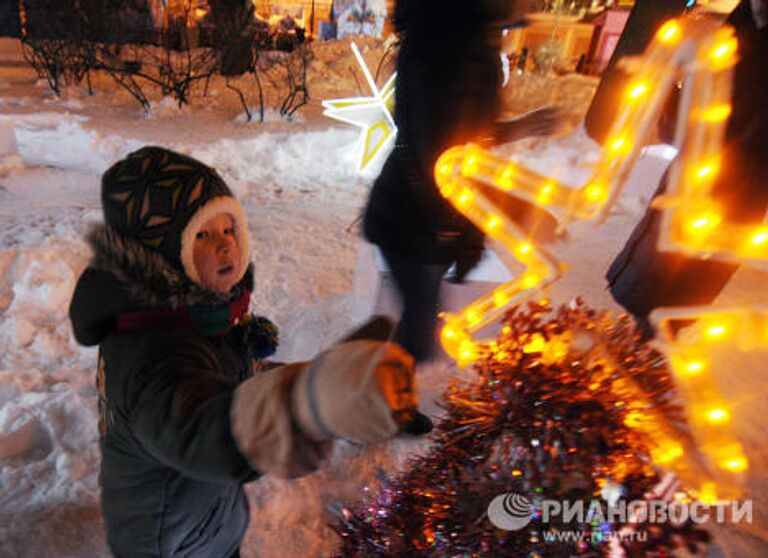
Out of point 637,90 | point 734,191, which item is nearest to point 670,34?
point 637,90

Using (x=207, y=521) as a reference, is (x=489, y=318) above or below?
above

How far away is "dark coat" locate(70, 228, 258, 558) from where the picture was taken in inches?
29.9

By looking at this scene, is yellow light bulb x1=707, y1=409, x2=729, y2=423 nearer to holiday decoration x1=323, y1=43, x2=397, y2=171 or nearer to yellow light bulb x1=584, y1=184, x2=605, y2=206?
yellow light bulb x1=584, y1=184, x2=605, y2=206

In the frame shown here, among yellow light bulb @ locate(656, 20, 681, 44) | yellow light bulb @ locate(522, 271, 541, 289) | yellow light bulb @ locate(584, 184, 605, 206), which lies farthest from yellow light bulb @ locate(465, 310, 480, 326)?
yellow light bulb @ locate(656, 20, 681, 44)

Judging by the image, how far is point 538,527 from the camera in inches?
39.3

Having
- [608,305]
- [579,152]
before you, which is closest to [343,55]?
[579,152]

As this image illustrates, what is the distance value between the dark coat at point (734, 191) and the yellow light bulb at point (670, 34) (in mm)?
1474

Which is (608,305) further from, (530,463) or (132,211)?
(132,211)

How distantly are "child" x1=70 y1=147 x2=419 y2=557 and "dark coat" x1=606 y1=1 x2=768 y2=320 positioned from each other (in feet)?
7.36

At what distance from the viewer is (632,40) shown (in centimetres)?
337

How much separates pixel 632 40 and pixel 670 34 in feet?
9.91

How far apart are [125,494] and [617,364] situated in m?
1.20

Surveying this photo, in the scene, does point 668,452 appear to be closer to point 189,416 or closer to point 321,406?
point 321,406

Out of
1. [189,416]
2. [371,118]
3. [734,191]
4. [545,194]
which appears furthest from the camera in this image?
[371,118]
